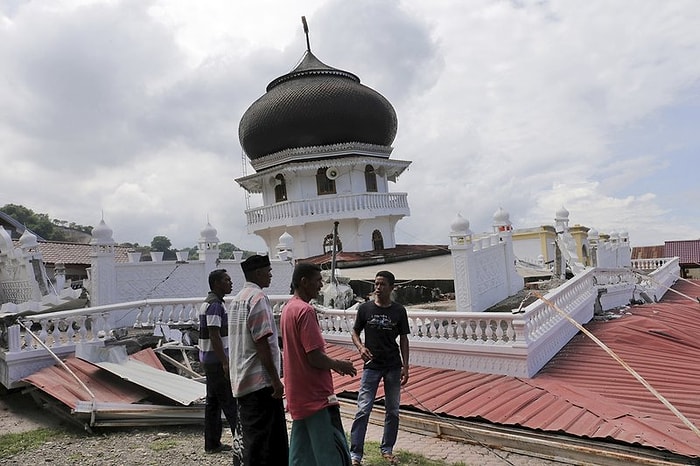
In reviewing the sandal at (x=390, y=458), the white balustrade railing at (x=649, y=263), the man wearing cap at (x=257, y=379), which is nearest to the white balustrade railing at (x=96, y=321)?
the man wearing cap at (x=257, y=379)

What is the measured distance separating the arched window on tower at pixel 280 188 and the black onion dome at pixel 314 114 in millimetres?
1082

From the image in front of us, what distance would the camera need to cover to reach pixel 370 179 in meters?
19.3

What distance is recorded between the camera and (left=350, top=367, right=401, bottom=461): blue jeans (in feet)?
12.6

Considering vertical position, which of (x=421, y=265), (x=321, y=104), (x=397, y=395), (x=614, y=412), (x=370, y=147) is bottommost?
(x=614, y=412)

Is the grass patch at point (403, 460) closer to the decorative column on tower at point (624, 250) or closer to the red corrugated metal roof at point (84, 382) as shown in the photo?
the red corrugated metal roof at point (84, 382)

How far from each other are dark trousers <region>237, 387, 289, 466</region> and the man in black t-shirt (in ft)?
2.85

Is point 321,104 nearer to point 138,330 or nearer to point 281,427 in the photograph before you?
point 138,330

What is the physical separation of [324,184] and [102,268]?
10.0m

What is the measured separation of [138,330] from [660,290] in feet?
A: 49.2

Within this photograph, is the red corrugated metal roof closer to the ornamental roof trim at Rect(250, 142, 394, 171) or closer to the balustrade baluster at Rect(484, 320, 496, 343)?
the balustrade baluster at Rect(484, 320, 496, 343)

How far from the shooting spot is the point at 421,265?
604 inches

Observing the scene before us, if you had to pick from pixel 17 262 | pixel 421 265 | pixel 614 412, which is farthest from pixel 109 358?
pixel 421 265

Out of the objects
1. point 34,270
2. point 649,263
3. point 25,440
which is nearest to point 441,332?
point 25,440

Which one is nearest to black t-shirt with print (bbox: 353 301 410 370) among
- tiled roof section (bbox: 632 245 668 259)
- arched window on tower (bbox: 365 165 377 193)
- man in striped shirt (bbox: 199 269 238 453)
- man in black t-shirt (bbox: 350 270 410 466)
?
man in black t-shirt (bbox: 350 270 410 466)
